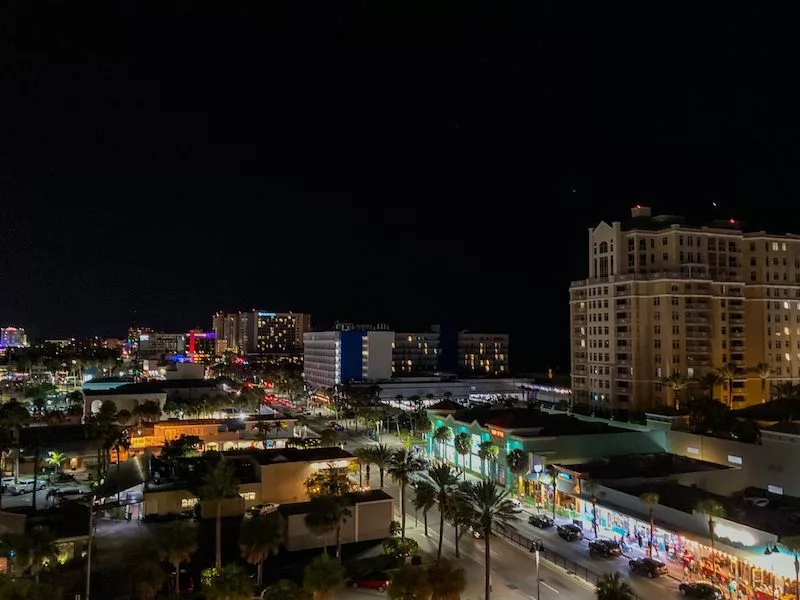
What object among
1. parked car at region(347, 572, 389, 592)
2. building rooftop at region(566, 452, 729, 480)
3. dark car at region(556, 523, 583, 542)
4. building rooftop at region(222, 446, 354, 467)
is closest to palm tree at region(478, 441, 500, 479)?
building rooftop at region(566, 452, 729, 480)

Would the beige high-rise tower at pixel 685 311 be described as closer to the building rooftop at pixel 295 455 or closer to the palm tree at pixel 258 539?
the building rooftop at pixel 295 455

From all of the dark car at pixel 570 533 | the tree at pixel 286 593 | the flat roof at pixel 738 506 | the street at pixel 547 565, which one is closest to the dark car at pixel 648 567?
the street at pixel 547 565

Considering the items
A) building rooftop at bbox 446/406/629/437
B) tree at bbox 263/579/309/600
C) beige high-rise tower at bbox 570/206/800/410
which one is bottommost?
tree at bbox 263/579/309/600

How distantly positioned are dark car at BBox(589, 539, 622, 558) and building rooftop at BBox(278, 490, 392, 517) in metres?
12.6

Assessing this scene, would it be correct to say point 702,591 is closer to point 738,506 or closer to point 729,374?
point 738,506

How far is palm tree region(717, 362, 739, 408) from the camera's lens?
76500mm

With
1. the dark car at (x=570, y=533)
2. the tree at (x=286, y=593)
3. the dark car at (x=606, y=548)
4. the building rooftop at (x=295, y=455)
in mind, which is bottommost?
the dark car at (x=570, y=533)

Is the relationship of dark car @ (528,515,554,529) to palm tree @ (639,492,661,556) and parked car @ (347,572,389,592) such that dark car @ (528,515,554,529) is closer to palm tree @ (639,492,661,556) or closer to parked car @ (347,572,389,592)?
palm tree @ (639,492,661,556)

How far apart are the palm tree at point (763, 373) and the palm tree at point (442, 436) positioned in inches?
1720

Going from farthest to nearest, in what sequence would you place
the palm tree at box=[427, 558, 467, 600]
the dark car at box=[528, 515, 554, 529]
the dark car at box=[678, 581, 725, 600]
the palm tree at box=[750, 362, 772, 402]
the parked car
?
the palm tree at box=[750, 362, 772, 402] < the dark car at box=[528, 515, 554, 529] < the parked car < the dark car at box=[678, 581, 725, 600] < the palm tree at box=[427, 558, 467, 600]

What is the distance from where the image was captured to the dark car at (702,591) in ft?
92.7

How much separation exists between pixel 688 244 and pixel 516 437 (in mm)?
47183

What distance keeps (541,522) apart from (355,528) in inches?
479

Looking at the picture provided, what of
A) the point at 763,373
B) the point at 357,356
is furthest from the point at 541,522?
the point at 357,356
